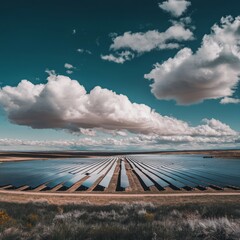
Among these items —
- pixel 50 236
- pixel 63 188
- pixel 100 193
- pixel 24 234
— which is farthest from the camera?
pixel 63 188

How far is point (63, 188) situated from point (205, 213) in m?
31.5

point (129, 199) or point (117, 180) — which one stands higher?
point (129, 199)

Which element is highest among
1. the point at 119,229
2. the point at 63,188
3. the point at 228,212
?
the point at 119,229

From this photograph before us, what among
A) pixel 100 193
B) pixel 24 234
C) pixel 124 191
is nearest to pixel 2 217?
pixel 24 234

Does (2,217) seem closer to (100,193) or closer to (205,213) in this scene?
(205,213)

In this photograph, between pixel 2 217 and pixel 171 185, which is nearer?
pixel 2 217

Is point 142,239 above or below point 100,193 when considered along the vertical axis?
above

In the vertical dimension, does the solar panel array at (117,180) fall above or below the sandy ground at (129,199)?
below

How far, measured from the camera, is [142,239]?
954 centimetres

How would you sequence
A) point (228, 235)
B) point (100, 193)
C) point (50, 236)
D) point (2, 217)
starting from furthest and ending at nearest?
point (100, 193)
point (2, 217)
point (50, 236)
point (228, 235)

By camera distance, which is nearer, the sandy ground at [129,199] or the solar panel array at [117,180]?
the sandy ground at [129,199]

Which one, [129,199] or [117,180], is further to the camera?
[117,180]

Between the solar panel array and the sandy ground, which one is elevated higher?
the sandy ground

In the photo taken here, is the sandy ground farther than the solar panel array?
No
